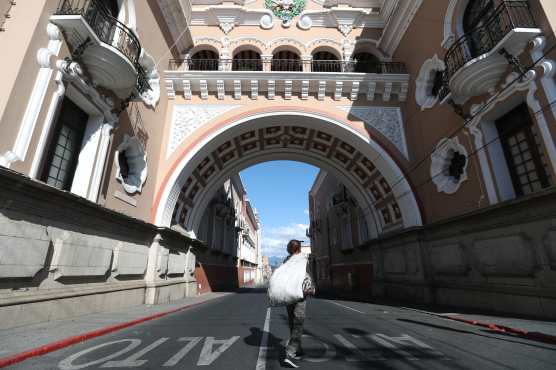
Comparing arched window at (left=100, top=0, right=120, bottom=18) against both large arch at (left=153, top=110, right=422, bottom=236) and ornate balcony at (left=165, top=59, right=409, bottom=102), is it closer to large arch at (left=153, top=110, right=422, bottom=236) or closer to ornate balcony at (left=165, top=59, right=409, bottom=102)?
ornate balcony at (left=165, top=59, right=409, bottom=102)

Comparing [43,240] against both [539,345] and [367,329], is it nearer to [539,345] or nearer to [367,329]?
[367,329]

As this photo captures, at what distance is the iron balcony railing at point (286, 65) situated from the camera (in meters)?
14.9

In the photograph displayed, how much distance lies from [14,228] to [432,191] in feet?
43.7

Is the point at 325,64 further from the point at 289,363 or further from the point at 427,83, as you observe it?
the point at 289,363

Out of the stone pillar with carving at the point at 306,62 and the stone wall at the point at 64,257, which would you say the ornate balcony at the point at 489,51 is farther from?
the stone wall at the point at 64,257

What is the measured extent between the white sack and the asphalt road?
87cm

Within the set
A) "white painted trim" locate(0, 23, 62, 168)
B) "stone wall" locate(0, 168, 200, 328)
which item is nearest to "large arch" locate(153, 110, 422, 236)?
"stone wall" locate(0, 168, 200, 328)

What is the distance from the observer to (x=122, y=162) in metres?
10.9

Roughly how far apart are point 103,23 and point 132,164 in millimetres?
4850

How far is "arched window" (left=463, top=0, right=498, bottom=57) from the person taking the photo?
8875 mm

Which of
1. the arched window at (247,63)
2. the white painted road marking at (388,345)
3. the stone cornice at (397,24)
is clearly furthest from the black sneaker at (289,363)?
the stone cornice at (397,24)

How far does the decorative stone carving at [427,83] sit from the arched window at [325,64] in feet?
14.6

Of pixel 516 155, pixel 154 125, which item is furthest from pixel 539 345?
pixel 154 125

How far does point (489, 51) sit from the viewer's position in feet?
26.6
